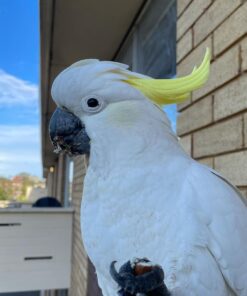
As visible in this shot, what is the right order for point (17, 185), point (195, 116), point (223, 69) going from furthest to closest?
point (17, 185)
point (195, 116)
point (223, 69)

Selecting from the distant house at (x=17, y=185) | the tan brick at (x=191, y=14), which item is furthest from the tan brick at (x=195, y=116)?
the distant house at (x=17, y=185)

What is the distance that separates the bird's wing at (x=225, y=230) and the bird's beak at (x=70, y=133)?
0.30 meters

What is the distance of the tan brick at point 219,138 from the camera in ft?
4.15

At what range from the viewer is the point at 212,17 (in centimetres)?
147

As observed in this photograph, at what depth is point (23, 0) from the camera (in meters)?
3.37

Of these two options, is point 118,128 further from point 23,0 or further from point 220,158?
point 23,0

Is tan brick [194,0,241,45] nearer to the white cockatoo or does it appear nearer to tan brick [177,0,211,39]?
tan brick [177,0,211,39]

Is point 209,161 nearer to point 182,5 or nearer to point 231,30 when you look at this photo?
point 231,30

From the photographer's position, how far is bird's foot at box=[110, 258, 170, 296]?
1.93ft

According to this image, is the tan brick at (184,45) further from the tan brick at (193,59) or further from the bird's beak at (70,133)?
the bird's beak at (70,133)

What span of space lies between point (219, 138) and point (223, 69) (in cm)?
27

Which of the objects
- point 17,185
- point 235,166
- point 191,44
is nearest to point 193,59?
point 191,44

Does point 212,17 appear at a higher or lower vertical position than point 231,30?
higher

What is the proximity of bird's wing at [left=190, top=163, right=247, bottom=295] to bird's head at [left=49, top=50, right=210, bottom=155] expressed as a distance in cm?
21
